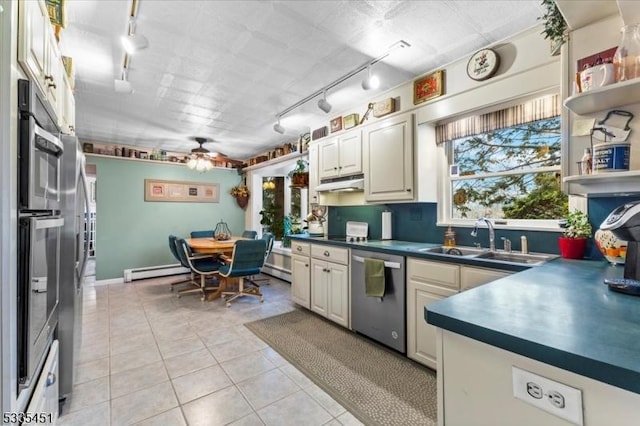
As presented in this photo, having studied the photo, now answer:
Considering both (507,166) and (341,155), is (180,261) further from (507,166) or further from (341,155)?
(507,166)

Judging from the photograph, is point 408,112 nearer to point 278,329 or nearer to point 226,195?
point 278,329

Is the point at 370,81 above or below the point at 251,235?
above

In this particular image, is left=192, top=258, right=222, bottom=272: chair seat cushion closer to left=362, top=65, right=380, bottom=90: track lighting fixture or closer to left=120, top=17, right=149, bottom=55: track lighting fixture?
left=120, top=17, right=149, bottom=55: track lighting fixture

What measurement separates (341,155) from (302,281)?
5.18ft

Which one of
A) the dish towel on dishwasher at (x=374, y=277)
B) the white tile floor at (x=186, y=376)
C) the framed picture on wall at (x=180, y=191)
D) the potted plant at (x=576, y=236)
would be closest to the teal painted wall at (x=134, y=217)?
the framed picture on wall at (x=180, y=191)

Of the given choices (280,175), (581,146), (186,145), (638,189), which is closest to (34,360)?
(581,146)

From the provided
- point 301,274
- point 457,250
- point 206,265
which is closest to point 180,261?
point 206,265

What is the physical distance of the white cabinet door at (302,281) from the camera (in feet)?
11.0

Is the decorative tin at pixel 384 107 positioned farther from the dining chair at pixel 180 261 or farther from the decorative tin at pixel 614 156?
the dining chair at pixel 180 261

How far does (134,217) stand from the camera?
16.6 feet

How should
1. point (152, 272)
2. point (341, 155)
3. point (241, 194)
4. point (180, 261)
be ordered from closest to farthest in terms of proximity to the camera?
point (341, 155) → point (180, 261) → point (152, 272) → point (241, 194)

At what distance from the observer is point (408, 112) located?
8.85ft

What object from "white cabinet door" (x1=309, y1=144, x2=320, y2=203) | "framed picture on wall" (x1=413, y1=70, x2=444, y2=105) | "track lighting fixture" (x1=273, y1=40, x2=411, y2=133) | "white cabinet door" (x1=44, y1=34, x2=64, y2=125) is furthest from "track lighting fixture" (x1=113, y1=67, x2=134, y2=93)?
"framed picture on wall" (x1=413, y1=70, x2=444, y2=105)

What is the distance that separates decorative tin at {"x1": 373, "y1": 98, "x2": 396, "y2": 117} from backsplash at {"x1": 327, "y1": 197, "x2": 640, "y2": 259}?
37.9 inches
